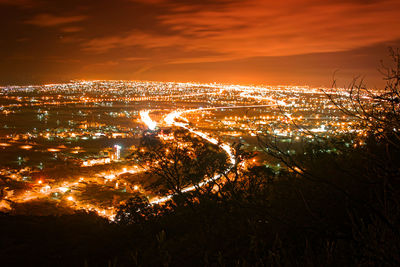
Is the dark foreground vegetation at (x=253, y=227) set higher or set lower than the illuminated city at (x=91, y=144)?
lower

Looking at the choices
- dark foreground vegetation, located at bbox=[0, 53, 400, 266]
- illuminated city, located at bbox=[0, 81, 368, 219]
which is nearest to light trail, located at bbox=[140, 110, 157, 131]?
illuminated city, located at bbox=[0, 81, 368, 219]

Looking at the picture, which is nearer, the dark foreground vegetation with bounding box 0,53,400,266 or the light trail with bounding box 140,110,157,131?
the dark foreground vegetation with bounding box 0,53,400,266

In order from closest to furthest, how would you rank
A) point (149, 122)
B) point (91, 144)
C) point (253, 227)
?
point (253, 227)
point (91, 144)
point (149, 122)

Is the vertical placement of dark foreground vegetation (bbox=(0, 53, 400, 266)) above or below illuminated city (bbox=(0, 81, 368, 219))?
below

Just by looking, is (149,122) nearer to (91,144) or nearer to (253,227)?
(91,144)

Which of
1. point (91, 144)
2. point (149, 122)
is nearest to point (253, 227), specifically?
point (91, 144)

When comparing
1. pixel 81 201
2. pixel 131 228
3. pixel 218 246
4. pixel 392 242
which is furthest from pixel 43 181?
pixel 392 242

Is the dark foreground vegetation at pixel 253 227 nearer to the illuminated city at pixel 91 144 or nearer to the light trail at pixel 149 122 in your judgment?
the illuminated city at pixel 91 144

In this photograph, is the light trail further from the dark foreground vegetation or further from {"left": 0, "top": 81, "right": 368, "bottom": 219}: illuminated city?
the dark foreground vegetation

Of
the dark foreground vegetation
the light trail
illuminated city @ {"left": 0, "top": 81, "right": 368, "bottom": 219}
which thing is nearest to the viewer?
the dark foreground vegetation

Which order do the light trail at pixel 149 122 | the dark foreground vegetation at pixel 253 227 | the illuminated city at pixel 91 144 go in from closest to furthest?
the dark foreground vegetation at pixel 253 227
the illuminated city at pixel 91 144
the light trail at pixel 149 122

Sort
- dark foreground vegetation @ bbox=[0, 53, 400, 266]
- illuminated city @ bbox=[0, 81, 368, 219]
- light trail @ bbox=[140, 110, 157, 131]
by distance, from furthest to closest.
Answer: light trail @ bbox=[140, 110, 157, 131] → illuminated city @ bbox=[0, 81, 368, 219] → dark foreground vegetation @ bbox=[0, 53, 400, 266]

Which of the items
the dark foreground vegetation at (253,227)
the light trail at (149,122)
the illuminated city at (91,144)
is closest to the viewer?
the dark foreground vegetation at (253,227)

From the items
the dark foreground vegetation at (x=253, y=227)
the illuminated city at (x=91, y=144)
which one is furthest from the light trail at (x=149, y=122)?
the dark foreground vegetation at (x=253, y=227)
